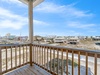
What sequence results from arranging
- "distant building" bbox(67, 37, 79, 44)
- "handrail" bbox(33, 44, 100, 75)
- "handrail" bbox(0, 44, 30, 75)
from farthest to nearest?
"handrail" bbox(0, 44, 30, 75)
"distant building" bbox(67, 37, 79, 44)
"handrail" bbox(33, 44, 100, 75)

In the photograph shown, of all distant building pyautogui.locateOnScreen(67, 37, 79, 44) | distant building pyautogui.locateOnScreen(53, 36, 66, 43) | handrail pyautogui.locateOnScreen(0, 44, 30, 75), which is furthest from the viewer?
handrail pyautogui.locateOnScreen(0, 44, 30, 75)

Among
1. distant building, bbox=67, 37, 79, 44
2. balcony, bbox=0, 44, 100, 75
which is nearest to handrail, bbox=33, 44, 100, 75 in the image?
balcony, bbox=0, 44, 100, 75

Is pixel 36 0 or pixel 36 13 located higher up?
pixel 36 0

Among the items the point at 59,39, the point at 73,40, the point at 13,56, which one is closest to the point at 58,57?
the point at 59,39

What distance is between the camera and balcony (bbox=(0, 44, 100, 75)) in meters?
2.23

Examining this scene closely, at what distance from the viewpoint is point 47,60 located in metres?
3.45

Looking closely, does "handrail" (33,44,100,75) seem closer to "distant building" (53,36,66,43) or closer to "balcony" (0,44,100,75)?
"balcony" (0,44,100,75)

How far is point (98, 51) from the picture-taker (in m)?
1.96

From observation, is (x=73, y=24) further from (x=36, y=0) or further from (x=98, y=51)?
(x=36, y=0)

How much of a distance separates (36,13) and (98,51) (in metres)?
3.02

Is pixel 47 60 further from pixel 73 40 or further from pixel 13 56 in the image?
pixel 73 40

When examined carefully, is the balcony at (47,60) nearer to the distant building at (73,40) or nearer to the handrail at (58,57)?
the handrail at (58,57)

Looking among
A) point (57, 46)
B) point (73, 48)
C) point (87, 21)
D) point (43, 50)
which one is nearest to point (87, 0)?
point (87, 21)

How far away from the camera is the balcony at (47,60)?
2232mm
